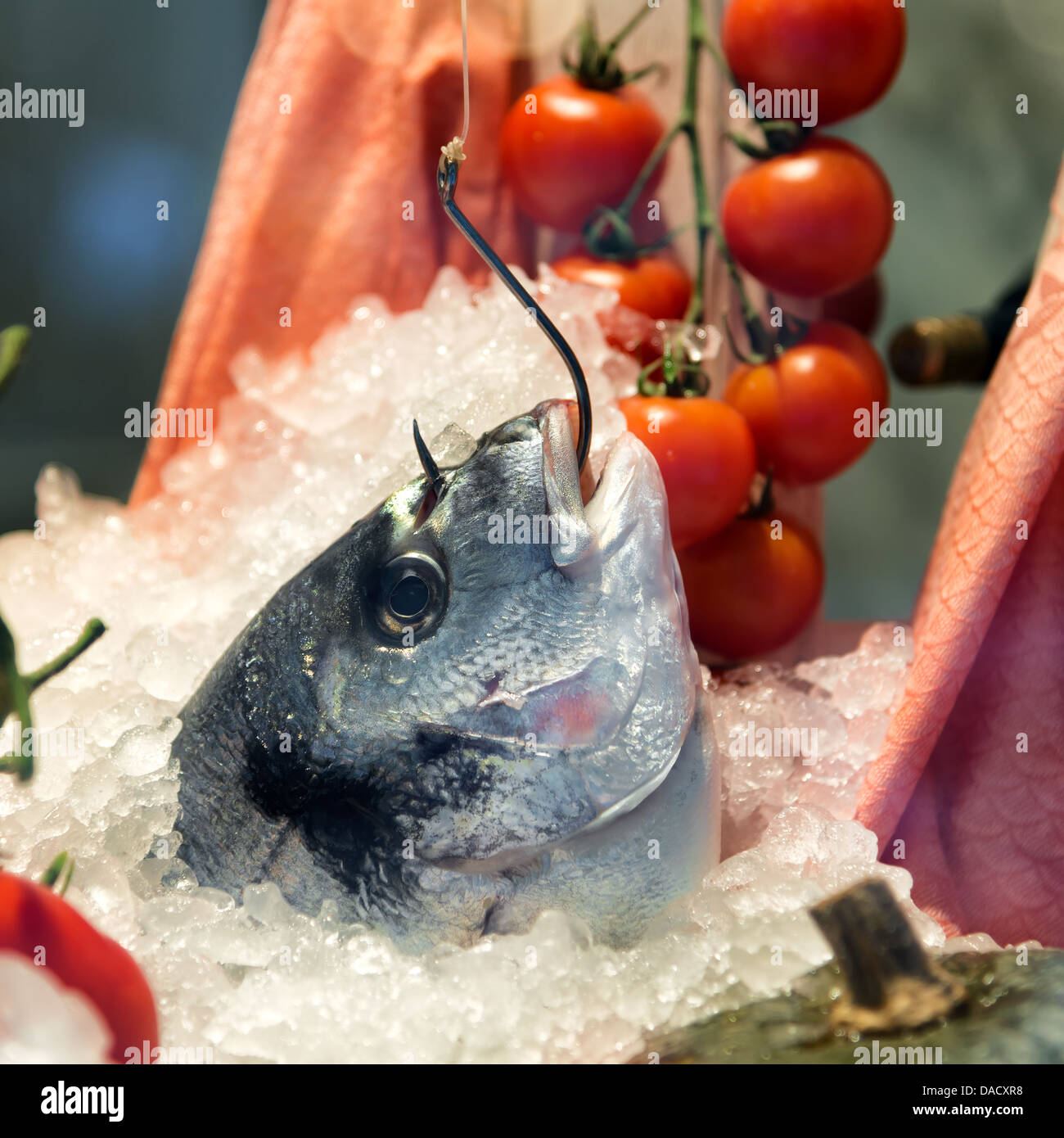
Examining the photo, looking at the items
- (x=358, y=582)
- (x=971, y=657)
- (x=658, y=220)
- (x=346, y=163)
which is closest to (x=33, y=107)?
(x=346, y=163)

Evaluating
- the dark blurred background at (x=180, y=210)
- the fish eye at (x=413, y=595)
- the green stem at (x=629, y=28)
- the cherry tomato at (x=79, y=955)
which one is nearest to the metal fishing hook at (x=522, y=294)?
the fish eye at (x=413, y=595)

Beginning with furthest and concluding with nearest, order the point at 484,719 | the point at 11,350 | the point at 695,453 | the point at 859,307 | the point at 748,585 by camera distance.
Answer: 1. the point at 859,307
2. the point at 748,585
3. the point at 695,453
4. the point at 484,719
5. the point at 11,350

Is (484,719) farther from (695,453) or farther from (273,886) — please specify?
(695,453)

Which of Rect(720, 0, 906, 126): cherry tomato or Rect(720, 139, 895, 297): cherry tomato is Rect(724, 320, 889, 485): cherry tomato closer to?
Rect(720, 139, 895, 297): cherry tomato

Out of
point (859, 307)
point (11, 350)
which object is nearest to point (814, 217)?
point (859, 307)

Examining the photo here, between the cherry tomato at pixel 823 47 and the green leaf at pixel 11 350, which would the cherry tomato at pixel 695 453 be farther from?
the green leaf at pixel 11 350

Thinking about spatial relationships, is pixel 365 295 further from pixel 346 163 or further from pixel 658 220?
pixel 658 220

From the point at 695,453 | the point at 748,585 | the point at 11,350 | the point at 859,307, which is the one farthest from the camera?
the point at 859,307
